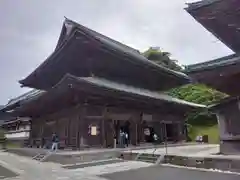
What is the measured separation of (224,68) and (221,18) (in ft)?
9.45

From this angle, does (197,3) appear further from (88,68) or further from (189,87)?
(189,87)

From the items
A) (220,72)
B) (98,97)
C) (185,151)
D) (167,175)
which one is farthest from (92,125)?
(220,72)

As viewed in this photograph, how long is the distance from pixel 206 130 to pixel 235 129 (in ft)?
63.2

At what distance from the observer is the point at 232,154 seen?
39.2 feet

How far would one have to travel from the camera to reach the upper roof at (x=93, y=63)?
1856cm

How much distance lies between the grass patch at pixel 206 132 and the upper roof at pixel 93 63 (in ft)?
27.4

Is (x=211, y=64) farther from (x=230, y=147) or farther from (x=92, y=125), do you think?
(x=92, y=125)

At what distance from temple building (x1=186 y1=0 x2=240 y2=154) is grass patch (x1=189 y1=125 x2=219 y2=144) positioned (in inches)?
656

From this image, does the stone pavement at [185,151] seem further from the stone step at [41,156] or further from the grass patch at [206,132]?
the grass patch at [206,132]

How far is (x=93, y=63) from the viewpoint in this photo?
19750mm

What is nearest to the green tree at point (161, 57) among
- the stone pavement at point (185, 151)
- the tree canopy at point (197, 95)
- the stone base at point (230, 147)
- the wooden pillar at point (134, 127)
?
the tree canopy at point (197, 95)

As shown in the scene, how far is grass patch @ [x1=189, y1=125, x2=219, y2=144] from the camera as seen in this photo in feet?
94.0

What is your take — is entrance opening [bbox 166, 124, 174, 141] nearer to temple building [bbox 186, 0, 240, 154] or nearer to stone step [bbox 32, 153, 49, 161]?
temple building [bbox 186, 0, 240, 154]

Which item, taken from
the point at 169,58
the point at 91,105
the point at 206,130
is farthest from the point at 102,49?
the point at 169,58
